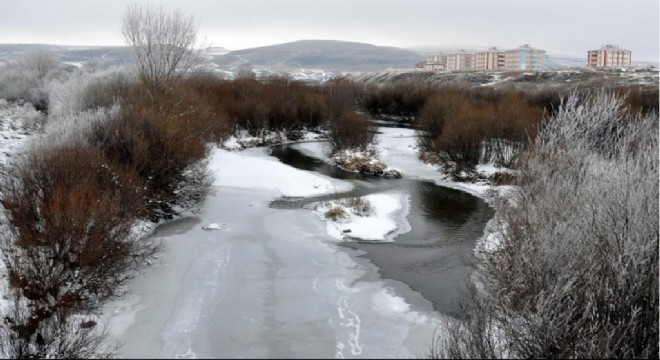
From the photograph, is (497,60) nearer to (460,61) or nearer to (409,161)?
(460,61)

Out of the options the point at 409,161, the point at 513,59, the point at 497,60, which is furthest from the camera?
the point at 497,60

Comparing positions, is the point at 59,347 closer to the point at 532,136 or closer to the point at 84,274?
the point at 84,274

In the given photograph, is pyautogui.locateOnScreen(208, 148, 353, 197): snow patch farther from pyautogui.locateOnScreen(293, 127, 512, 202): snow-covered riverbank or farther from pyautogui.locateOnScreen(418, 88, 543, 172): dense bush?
pyautogui.locateOnScreen(418, 88, 543, 172): dense bush

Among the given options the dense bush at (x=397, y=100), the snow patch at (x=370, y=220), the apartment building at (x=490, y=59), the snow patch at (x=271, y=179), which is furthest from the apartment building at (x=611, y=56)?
the snow patch at (x=370, y=220)

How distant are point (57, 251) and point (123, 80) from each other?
2398cm

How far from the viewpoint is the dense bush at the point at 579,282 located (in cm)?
758

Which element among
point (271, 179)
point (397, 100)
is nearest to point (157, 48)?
point (271, 179)

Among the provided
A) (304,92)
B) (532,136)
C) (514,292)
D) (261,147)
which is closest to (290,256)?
(514,292)

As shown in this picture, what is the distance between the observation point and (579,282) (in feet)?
27.4

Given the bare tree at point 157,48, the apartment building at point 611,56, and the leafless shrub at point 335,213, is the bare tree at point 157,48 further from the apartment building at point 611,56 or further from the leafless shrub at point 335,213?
the apartment building at point 611,56

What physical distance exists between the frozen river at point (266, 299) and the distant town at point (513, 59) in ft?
346

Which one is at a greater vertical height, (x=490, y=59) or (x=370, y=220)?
(x=490, y=59)

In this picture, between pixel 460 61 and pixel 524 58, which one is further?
pixel 460 61

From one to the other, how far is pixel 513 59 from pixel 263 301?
13618 cm
